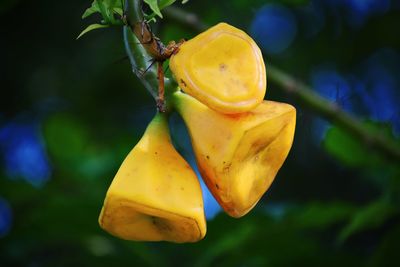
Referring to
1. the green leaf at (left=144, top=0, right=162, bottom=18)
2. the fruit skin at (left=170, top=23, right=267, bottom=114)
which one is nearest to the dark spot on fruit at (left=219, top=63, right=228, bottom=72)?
the fruit skin at (left=170, top=23, right=267, bottom=114)

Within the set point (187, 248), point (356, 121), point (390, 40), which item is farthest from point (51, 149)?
point (390, 40)

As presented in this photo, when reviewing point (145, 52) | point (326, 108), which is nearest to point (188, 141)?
point (326, 108)

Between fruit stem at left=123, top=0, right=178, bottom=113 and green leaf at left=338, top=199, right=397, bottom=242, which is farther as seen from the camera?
green leaf at left=338, top=199, right=397, bottom=242

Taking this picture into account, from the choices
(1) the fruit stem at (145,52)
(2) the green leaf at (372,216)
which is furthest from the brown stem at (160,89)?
(2) the green leaf at (372,216)

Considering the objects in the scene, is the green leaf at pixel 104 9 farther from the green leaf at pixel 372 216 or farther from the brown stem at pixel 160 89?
the green leaf at pixel 372 216

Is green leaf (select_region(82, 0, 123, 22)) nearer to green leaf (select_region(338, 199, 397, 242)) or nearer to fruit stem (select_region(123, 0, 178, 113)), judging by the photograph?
fruit stem (select_region(123, 0, 178, 113))
